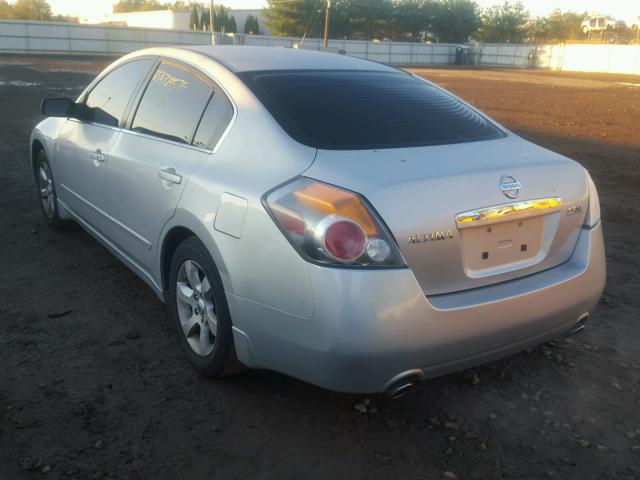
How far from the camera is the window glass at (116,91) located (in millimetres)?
4391

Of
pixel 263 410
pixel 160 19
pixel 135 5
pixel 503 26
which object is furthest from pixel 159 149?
pixel 135 5

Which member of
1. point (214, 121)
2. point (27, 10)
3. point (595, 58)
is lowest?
point (214, 121)

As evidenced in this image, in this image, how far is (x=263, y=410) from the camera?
3180 millimetres

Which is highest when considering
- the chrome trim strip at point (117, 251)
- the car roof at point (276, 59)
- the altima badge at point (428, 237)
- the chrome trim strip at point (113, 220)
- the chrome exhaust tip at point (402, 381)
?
the car roof at point (276, 59)

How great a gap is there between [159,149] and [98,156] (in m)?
0.89

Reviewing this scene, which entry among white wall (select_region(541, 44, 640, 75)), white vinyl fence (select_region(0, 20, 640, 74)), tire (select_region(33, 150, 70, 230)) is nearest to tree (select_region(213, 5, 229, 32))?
white vinyl fence (select_region(0, 20, 640, 74))

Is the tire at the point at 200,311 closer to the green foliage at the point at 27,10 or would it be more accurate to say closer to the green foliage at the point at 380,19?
the green foliage at the point at 380,19

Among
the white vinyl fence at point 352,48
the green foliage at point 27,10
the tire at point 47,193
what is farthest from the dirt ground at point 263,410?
the green foliage at point 27,10

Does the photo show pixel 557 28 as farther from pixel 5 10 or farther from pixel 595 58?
pixel 5 10

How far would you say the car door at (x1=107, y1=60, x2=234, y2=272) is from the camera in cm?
346

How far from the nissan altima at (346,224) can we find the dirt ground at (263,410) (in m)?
0.33

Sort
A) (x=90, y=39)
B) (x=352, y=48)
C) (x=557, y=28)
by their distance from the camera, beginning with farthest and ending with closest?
(x=557, y=28), (x=352, y=48), (x=90, y=39)

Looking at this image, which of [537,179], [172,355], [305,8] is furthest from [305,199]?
[305,8]

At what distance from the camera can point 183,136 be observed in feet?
11.9
